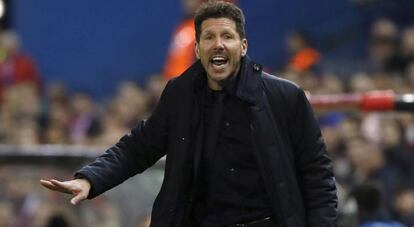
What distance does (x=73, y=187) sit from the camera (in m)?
5.56

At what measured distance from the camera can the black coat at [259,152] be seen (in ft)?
18.4

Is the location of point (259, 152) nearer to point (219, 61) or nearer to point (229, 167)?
point (229, 167)

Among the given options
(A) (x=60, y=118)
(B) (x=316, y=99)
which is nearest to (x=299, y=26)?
(A) (x=60, y=118)

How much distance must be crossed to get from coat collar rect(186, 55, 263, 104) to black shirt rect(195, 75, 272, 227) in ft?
0.15

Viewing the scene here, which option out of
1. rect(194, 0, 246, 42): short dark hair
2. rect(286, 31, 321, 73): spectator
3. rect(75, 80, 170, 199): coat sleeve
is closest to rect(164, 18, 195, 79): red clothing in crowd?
rect(286, 31, 321, 73): spectator

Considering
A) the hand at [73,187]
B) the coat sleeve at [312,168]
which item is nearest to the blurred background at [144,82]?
the coat sleeve at [312,168]

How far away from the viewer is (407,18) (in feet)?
42.0

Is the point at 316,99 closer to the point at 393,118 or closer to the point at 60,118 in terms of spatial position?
the point at 393,118

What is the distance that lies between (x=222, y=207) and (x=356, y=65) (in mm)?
7364

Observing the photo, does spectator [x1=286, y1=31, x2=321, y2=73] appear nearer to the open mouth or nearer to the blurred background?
the blurred background

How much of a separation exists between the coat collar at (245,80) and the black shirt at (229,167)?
0.15ft

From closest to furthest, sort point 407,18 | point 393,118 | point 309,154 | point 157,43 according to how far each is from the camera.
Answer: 1. point 309,154
2. point 393,118
3. point 407,18
4. point 157,43

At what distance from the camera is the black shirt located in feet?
18.7

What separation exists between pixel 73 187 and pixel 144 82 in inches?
369
